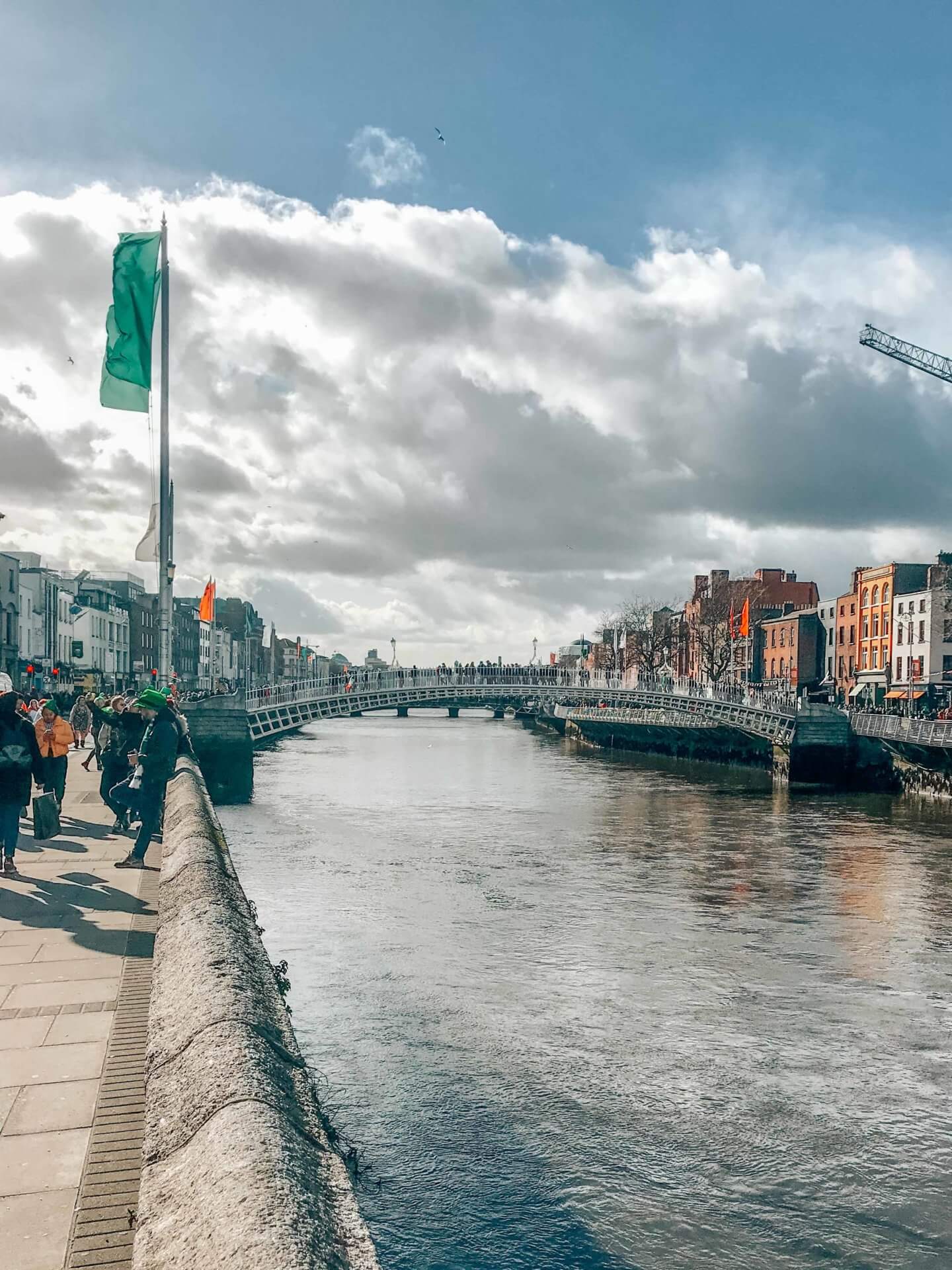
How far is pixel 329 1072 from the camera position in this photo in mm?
11117

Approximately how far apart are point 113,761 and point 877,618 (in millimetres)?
63535

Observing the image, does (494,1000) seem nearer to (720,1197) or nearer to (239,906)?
(720,1197)

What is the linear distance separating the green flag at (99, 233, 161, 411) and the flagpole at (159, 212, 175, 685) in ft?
6.50

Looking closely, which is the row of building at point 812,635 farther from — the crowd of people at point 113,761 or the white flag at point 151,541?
the crowd of people at point 113,761

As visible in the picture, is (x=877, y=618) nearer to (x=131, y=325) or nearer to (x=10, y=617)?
(x=10, y=617)

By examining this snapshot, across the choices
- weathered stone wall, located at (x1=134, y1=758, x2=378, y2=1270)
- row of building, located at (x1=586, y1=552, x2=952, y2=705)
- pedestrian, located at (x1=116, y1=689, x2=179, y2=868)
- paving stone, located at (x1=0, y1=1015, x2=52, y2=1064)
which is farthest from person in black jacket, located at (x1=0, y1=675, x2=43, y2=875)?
row of building, located at (x1=586, y1=552, x2=952, y2=705)

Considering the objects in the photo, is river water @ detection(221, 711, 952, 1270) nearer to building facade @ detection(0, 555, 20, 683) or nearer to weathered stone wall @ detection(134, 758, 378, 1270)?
weathered stone wall @ detection(134, 758, 378, 1270)

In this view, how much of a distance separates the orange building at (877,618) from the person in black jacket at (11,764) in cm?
6331

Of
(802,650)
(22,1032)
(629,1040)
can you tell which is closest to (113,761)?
(629,1040)

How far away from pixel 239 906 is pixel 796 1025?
26.5ft

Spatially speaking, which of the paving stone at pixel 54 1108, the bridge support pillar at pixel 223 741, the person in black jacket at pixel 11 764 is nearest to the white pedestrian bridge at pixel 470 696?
the bridge support pillar at pixel 223 741

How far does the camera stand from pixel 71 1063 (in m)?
5.64

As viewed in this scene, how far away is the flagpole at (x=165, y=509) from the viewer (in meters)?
24.9

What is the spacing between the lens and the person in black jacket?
34.9 feet
